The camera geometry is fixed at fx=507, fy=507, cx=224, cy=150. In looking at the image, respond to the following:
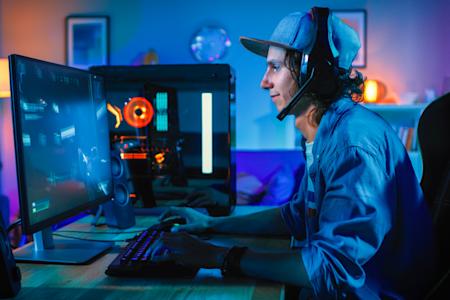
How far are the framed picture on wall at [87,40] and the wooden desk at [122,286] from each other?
3.43m

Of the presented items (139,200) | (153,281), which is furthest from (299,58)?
(139,200)

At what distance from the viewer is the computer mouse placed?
4.84 feet

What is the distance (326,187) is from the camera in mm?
1061

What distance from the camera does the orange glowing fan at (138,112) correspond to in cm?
184

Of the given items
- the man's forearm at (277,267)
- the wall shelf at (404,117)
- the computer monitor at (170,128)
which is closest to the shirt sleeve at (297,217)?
the computer monitor at (170,128)

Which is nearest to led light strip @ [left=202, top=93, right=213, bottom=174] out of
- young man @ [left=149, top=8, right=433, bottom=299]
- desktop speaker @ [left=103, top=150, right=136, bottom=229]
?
desktop speaker @ [left=103, top=150, right=136, bottom=229]

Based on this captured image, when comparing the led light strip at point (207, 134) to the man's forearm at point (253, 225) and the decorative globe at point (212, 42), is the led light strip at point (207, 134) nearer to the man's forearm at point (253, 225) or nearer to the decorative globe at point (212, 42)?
the man's forearm at point (253, 225)

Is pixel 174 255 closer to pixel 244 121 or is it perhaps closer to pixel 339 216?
pixel 339 216

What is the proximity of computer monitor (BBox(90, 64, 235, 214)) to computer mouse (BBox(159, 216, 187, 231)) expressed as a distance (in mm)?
253

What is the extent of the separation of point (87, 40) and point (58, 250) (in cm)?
337

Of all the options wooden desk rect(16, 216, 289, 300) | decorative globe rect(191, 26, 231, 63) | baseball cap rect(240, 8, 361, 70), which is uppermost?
decorative globe rect(191, 26, 231, 63)

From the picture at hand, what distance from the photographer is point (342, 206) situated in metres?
0.97

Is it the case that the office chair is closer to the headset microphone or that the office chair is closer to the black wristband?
the headset microphone

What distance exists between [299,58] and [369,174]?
41 cm
